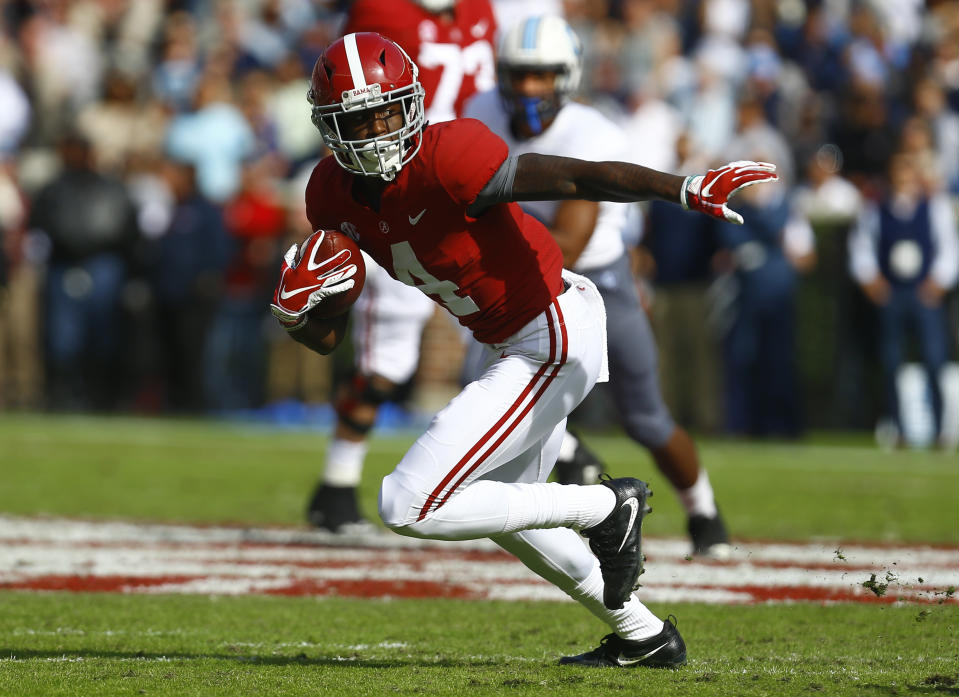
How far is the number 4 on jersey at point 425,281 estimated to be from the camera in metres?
4.09

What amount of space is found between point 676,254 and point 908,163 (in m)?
1.89

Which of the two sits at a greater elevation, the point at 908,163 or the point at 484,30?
the point at 484,30

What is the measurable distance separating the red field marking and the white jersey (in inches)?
47.6

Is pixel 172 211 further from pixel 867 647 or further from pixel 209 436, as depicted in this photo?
pixel 867 647

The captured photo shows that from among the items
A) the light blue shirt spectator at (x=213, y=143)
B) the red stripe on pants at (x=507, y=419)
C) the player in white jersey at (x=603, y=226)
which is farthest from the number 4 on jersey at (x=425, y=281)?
the light blue shirt spectator at (x=213, y=143)

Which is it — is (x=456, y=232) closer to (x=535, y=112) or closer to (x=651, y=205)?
(x=535, y=112)

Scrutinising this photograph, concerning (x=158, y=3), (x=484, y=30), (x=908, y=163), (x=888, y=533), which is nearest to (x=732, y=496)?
(x=888, y=533)

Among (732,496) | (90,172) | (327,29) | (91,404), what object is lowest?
(91,404)

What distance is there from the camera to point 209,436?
1146 cm

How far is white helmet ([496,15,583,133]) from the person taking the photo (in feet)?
18.8

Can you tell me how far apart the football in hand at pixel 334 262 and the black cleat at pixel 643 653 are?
1109 millimetres

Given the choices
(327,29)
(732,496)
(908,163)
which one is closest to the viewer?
(732,496)

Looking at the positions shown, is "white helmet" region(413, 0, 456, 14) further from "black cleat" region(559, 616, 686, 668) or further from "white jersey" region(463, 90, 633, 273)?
"black cleat" region(559, 616, 686, 668)

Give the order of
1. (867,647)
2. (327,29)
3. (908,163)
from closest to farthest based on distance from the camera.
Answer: (867,647) → (908,163) → (327,29)
